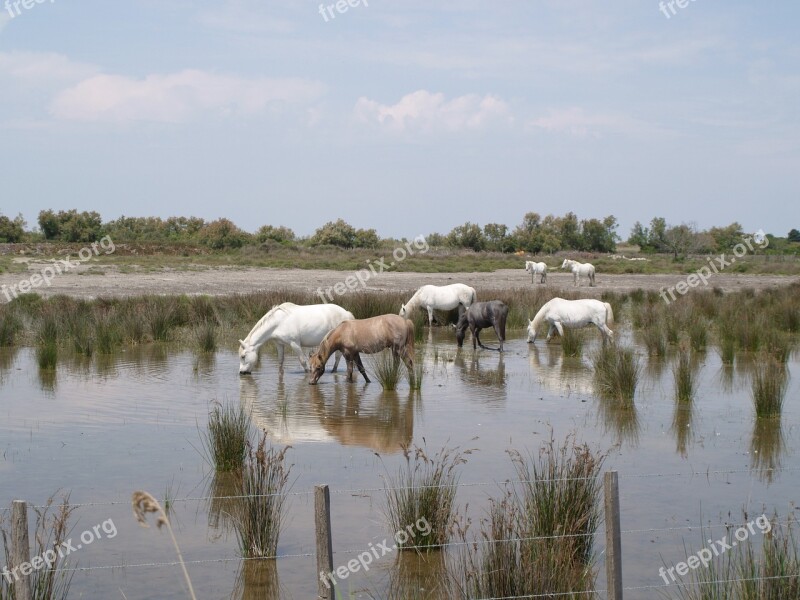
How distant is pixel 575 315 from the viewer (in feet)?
67.3

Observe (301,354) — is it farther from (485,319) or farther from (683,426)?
(683,426)

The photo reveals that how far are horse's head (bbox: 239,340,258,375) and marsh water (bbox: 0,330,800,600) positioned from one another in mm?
312

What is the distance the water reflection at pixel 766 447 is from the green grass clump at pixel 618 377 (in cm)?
195

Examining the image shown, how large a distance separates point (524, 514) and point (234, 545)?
7.83 ft

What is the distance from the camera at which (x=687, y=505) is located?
855 centimetres

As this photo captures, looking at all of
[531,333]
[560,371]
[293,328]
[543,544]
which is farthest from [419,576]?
[531,333]

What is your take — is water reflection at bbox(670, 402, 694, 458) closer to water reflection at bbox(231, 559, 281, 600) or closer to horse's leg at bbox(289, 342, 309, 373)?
water reflection at bbox(231, 559, 281, 600)

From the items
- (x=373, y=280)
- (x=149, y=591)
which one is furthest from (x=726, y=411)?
(x=373, y=280)

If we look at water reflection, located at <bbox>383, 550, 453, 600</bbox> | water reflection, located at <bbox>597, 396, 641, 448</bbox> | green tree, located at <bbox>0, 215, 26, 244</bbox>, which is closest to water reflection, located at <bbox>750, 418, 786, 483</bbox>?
water reflection, located at <bbox>597, 396, 641, 448</bbox>

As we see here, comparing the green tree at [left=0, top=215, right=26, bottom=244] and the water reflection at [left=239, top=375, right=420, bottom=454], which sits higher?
the green tree at [left=0, top=215, right=26, bottom=244]

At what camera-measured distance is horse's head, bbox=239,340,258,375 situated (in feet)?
51.3

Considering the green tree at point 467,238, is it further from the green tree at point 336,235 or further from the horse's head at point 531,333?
the horse's head at point 531,333

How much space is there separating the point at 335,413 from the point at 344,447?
1.93 meters

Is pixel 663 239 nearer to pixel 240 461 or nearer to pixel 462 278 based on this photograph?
pixel 462 278
